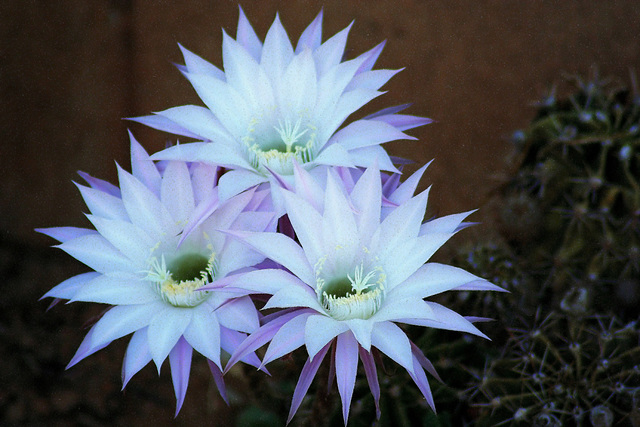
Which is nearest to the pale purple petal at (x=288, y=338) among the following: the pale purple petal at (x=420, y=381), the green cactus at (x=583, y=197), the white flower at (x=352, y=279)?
the white flower at (x=352, y=279)

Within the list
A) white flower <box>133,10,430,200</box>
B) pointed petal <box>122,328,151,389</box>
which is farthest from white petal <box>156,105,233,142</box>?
pointed petal <box>122,328,151,389</box>

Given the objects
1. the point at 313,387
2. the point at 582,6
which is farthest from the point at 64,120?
the point at 582,6

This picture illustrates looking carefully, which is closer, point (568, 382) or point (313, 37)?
point (313, 37)

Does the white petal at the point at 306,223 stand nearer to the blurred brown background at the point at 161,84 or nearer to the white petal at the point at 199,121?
the white petal at the point at 199,121

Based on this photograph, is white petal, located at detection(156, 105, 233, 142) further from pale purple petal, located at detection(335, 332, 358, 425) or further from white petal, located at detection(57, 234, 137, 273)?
pale purple petal, located at detection(335, 332, 358, 425)

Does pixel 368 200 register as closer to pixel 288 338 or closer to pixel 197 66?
pixel 288 338

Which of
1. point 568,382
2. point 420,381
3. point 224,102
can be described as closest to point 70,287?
point 224,102
